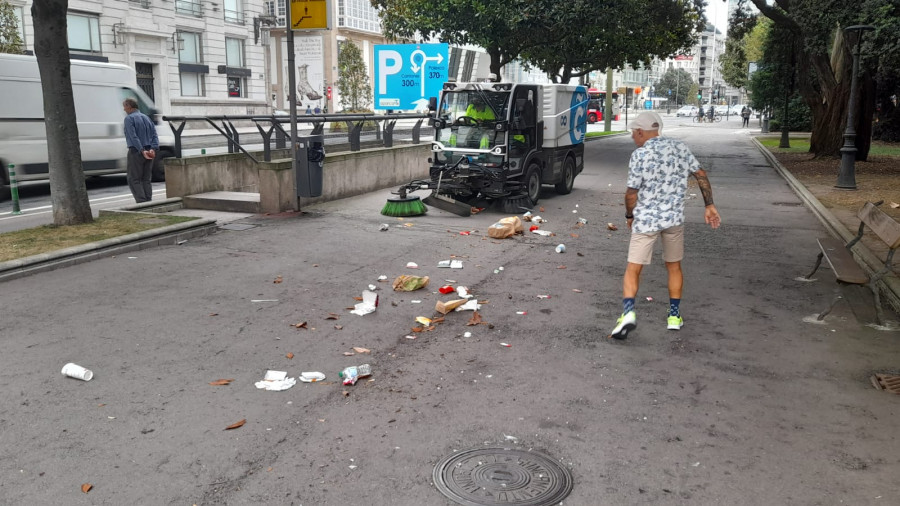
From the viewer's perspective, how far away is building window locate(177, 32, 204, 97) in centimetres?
4416

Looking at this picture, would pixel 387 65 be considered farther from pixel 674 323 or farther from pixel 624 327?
pixel 624 327

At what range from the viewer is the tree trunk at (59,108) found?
9914 millimetres

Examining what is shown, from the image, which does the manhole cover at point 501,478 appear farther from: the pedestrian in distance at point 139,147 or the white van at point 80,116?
the white van at point 80,116

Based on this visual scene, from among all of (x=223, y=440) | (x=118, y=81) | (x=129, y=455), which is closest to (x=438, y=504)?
(x=223, y=440)

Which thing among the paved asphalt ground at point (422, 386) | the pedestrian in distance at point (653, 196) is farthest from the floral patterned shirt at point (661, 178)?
the paved asphalt ground at point (422, 386)

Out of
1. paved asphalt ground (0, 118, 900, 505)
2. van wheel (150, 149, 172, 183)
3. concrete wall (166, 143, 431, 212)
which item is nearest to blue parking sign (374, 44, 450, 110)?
concrete wall (166, 143, 431, 212)

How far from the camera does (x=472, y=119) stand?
13805 millimetres

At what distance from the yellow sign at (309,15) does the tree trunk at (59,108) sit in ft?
11.7

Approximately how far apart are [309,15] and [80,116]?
23.1 ft

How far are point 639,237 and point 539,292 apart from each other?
180 centimetres

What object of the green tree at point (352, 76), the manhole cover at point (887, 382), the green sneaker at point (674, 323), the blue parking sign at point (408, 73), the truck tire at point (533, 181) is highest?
the green tree at point (352, 76)

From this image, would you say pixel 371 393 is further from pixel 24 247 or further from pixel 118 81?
pixel 118 81

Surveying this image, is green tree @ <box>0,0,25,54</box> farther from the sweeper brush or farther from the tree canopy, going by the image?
the sweeper brush

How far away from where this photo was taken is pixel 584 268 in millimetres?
9070
